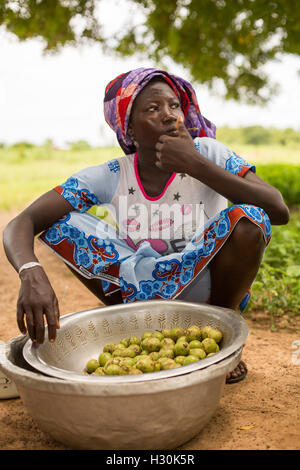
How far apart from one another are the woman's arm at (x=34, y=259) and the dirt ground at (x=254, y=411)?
15.7 inches

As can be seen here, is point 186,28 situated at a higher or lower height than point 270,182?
higher

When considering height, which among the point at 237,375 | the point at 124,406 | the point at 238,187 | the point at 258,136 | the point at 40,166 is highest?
the point at 238,187

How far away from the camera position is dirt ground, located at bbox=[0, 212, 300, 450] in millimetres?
1702

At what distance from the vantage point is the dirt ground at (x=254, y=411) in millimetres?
1702

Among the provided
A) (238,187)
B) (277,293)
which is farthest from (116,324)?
(277,293)

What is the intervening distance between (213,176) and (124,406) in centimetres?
114

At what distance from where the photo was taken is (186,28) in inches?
243

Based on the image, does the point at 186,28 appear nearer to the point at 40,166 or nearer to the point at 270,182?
the point at 270,182

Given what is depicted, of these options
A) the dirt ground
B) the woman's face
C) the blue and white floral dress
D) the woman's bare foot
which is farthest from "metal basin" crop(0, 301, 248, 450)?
the woman's face

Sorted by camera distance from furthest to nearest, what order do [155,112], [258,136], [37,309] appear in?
[258,136], [155,112], [37,309]

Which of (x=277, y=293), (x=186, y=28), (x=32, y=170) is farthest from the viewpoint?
(x=32, y=170)

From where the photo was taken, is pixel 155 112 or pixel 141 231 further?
pixel 141 231

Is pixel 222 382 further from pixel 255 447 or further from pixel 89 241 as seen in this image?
pixel 89 241

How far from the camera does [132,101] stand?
2354mm
